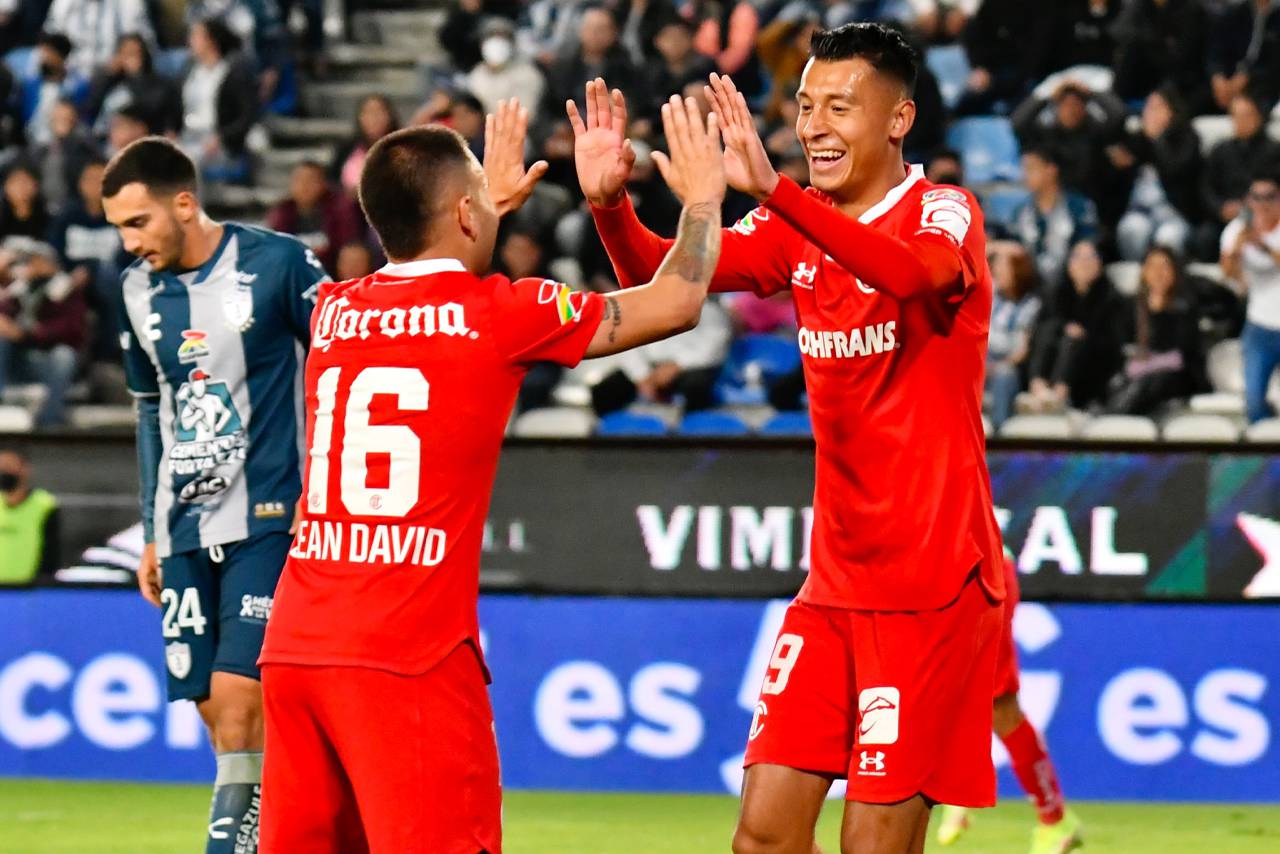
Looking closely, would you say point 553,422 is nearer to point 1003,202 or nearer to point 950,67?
point 1003,202

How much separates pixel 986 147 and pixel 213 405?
27.9 ft

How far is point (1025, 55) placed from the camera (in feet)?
45.7

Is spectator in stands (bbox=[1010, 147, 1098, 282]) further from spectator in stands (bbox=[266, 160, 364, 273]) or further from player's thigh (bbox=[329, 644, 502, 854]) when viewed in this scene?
player's thigh (bbox=[329, 644, 502, 854])

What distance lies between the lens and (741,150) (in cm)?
468

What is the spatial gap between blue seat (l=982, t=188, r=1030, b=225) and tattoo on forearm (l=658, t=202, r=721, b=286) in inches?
347

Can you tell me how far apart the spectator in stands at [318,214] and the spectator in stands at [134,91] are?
1.44 m

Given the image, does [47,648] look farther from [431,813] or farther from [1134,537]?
[431,813]

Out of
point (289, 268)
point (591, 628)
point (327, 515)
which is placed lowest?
point (591, 628)

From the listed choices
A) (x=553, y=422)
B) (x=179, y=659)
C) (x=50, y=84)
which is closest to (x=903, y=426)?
(x=179, y=659)

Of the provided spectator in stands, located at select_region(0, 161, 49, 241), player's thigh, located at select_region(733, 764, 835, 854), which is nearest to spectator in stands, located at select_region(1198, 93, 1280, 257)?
spectator in stands, located at select_region(0, 161, 49, 241)

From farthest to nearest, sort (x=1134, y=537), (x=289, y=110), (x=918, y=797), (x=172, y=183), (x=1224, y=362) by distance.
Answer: (x=289, y=110) < (x=1224, y=362) < (x=1134, y=537) < (x=172, y=183) < (x=918, y=797)

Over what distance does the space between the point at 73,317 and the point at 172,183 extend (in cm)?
741

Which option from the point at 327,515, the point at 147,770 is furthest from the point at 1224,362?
the point at 327,515

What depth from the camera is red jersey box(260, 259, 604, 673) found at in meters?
4.39
